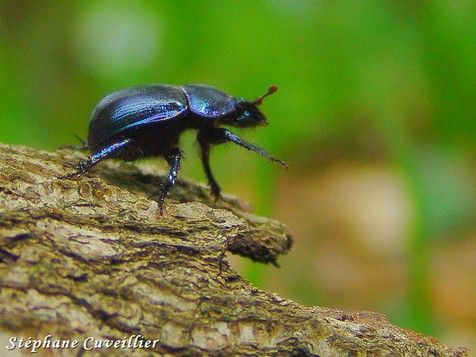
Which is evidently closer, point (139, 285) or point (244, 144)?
point (139, 285)

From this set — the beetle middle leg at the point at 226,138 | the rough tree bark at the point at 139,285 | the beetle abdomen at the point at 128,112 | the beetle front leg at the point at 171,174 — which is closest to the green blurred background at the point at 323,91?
the beetle middle leg at the point at 226,138

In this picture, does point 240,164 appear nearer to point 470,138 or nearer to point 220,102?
Result: point 470,138

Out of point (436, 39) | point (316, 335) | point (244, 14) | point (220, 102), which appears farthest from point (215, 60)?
point (316, 335)

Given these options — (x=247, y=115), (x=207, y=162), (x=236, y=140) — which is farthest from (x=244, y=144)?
(x=207, y=162)

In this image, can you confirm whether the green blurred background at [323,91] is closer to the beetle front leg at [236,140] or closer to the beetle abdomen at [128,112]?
the beetle front leg at [236,140]

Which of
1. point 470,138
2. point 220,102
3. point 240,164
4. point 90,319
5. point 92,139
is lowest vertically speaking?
point 90,319

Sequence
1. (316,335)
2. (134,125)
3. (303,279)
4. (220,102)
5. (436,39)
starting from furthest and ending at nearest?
(436,39), (303,279), (220,102), (134,125), (316,335)

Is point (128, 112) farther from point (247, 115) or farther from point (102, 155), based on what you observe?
point (247, 115)
